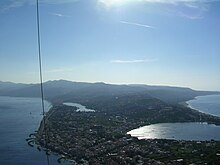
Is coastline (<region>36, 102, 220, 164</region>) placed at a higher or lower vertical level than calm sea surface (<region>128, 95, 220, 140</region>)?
higher

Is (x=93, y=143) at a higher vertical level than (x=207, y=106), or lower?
higher

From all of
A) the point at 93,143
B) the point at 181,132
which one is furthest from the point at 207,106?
the point at 93,143

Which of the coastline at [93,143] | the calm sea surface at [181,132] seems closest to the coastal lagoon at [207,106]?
the calm sea surface at [181,132]

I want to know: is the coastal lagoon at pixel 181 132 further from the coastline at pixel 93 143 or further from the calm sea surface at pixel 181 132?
the coastline at pixel 93 143

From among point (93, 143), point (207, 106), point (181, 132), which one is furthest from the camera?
point (207, 106)

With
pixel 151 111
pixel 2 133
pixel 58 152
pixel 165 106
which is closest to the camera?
pixel 58 152

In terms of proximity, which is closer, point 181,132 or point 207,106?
point 181,132

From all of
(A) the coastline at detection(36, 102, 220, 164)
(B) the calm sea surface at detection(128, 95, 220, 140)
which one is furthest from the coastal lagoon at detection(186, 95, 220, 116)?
(A) the coastline at detection(36, 102, 220, 164)

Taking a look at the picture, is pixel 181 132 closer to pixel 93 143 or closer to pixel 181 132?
pixel 181 132

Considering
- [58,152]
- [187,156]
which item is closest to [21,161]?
[58,152]

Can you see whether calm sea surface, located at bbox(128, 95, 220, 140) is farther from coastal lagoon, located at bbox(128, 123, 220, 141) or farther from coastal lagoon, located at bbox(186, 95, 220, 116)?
coastal lagoon, located at bbox(186, 95, 220, 116)

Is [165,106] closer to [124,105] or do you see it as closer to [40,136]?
[124,105]
